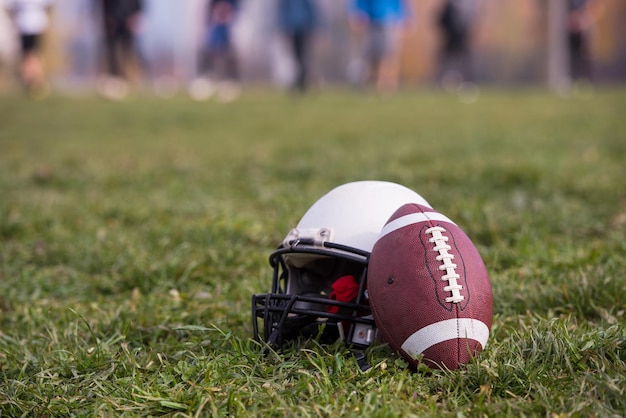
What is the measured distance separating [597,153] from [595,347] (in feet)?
14.5

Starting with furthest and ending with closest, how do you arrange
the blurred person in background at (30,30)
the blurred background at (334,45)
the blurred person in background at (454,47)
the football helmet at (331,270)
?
the blurred background at (334,45)
the blurred person in background at (454,47)
the blurred person in background at (30,30)
the football helmet at (331,270)

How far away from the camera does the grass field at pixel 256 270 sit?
1.96 m

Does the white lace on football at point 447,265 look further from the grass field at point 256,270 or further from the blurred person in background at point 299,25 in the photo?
the blurred person in background at point 299,25

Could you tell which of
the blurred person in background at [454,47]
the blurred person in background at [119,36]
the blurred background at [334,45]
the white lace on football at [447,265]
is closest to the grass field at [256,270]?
the white lace on football at [447,265]

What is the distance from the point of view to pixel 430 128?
27.9 feet

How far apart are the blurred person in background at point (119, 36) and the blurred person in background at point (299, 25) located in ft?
8.64

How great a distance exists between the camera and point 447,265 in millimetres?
2021

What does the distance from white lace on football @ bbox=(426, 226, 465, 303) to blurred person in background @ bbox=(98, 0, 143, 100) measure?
458 inches

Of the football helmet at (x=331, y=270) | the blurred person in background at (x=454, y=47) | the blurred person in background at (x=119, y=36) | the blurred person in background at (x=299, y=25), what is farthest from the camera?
the blurred person in background at (x=454, y=47)

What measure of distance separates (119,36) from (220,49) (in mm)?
2594

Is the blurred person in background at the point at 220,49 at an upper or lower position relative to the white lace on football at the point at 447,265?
upper

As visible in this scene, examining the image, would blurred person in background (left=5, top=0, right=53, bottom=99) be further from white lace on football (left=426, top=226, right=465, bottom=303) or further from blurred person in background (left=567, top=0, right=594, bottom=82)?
white lace on football (left=426, top=226, right=465, bottom=303)

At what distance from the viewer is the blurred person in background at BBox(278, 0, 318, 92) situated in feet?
45.1

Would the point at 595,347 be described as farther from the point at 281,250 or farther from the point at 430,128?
the point at 430,128
